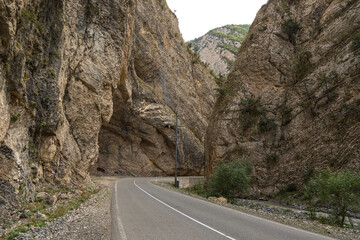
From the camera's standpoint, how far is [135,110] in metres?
37.8

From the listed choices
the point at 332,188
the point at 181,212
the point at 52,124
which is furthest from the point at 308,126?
the point at 52,124

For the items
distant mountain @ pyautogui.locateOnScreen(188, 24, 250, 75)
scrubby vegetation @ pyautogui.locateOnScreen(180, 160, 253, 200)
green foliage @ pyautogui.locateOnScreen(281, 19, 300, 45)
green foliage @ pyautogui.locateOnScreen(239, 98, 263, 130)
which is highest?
distant mountain @ pyautogui.locateOnScreen(188, 24, 250, 75)

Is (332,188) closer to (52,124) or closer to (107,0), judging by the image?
(52,124)

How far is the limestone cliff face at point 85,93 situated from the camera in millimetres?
8344

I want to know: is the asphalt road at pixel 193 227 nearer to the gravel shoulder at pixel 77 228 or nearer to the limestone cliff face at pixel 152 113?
the gravel shoulder at pixel 77 228

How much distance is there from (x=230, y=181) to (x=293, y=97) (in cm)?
1267

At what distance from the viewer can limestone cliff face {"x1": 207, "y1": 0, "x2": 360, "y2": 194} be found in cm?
1819

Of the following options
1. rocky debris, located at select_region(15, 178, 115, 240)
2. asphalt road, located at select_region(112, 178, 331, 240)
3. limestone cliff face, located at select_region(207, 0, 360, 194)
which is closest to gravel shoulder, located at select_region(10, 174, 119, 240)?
rocky debris, located at select_region(15, 178, 115, 240)

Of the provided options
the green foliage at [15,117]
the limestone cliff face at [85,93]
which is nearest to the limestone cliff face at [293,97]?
the limestone cliff face at [85,93]

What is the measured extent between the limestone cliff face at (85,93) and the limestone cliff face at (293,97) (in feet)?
47.2

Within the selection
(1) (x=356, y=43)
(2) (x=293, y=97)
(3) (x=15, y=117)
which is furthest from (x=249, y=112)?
(3) (x=15, y=117)

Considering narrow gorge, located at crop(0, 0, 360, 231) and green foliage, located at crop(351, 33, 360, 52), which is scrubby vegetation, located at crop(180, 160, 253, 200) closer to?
narrow gorge, located at crop(0, 0, 360, 231)

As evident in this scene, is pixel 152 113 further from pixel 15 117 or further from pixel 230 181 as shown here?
pixel 15 117

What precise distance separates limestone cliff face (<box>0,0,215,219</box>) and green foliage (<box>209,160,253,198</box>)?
37.3ft
